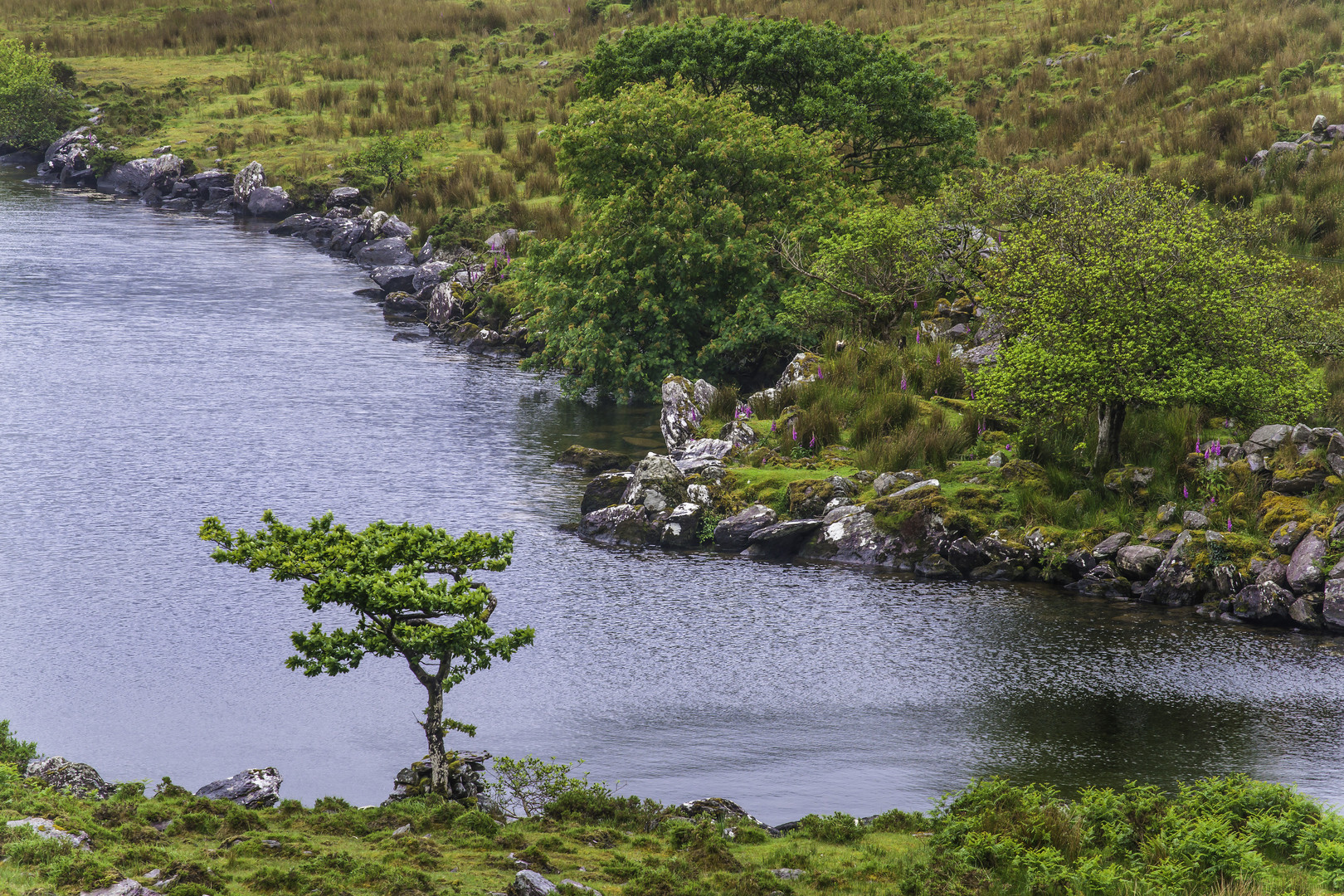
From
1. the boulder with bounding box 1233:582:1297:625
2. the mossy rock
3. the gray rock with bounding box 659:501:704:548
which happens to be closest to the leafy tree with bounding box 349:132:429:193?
the gray rock with bounding box 659:501:704:548

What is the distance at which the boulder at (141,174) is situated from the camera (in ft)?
226

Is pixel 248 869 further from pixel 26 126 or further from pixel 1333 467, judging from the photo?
pixel 26 126

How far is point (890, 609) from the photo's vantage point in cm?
2355

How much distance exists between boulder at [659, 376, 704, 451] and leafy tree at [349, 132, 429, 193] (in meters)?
33.7

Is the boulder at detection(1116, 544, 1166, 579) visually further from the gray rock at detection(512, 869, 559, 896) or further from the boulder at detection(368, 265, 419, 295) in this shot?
the boulder at detection(368, 265, 419, 295)

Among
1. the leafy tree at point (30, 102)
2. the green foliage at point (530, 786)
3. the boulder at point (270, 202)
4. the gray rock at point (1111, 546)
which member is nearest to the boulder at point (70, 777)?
the green foliage at point (530, 786)

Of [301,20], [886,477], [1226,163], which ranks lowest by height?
[886,477]

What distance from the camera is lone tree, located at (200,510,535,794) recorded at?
1411 cm

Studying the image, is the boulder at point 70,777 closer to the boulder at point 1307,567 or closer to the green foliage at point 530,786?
the green foliage at point 530,786

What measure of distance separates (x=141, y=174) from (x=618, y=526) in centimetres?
5423

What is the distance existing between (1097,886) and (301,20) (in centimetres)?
9808

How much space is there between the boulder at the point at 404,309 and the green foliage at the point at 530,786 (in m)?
34.3

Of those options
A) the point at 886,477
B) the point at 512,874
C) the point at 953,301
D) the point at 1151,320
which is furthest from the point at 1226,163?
the point at 512,874

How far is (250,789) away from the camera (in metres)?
15.4
